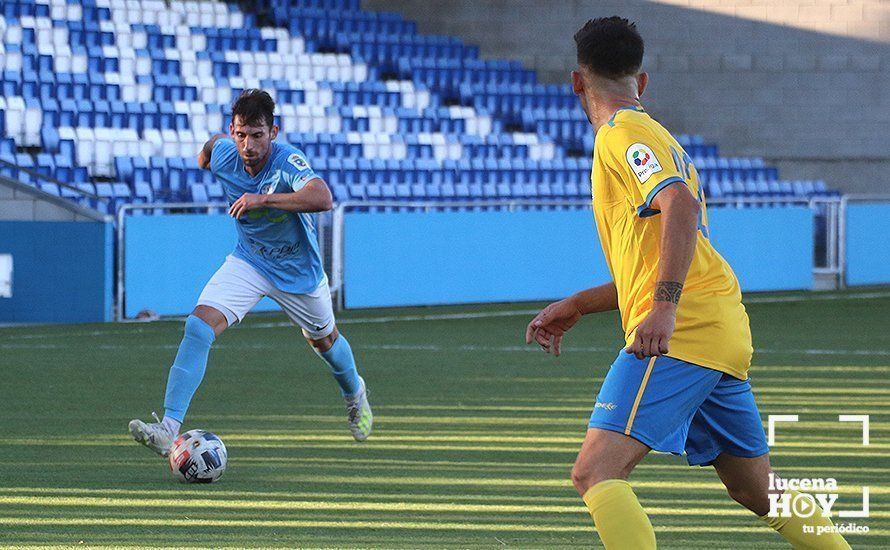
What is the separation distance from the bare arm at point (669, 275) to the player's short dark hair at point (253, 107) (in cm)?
387

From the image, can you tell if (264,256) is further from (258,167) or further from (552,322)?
→ (552,322)

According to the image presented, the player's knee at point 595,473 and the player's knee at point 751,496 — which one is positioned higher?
the player's knee at point 595,473

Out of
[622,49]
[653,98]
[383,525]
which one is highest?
[653,98]

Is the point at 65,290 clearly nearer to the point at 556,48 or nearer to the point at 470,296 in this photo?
the point at 470,296

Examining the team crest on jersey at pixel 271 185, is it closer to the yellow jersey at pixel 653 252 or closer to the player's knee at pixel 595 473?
the yellow jersey at pixel 653 252

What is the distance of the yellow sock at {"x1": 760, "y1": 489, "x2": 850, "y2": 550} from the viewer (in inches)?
177

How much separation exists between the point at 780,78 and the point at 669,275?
24.9 m

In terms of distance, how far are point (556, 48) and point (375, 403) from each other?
20.1 m

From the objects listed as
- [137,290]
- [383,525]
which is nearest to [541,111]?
[137,290]

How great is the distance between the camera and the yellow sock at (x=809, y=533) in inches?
177

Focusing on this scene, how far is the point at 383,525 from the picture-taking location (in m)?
6.15

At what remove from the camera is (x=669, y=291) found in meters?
4.19

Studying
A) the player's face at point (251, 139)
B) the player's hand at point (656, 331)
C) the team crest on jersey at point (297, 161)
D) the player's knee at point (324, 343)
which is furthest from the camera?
the player's knee at point (324, 343)

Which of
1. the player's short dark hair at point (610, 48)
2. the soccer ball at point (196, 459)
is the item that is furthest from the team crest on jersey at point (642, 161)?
the soccer ball at point (196, 459)
